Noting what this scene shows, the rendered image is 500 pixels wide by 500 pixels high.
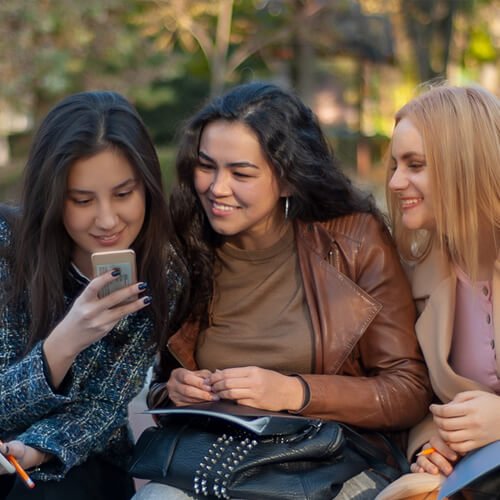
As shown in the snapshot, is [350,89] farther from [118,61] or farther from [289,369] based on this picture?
[289,369]

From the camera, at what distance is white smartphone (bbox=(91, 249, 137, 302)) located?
2424 millimetres

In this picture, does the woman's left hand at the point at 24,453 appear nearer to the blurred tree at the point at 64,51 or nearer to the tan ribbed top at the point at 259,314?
the tan ribbed top at the point at 259,314

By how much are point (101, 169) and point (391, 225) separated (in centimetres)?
92

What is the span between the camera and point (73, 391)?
2619mm

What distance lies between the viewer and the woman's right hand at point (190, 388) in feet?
8.45

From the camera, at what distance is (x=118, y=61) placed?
16062 mm

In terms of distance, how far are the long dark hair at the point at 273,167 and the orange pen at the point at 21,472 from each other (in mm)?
713

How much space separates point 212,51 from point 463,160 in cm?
1904

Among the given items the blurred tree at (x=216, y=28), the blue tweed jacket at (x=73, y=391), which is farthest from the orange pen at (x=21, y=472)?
the blurred tree at (x=216, y=28)

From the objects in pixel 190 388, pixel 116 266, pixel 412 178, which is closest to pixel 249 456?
pixel 190 388

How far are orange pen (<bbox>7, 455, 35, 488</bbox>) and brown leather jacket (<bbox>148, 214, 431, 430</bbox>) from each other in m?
0.55

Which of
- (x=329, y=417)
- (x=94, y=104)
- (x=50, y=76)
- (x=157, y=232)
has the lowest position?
(x=329, y=417)

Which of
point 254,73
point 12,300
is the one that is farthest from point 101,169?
point 254,73

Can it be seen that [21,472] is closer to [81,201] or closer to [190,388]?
[190,388]
